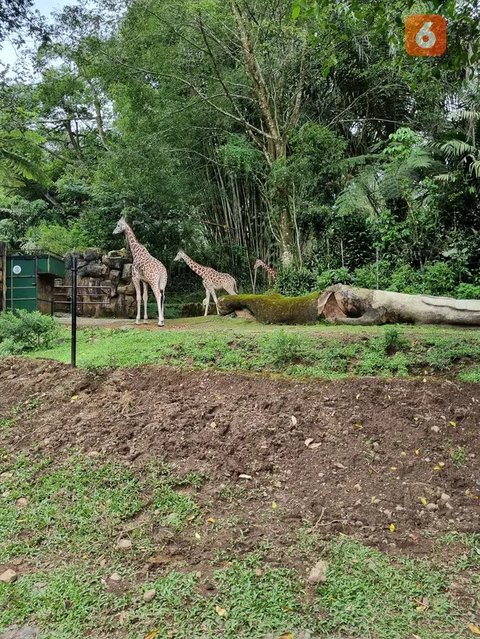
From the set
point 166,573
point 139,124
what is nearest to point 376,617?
point 166,573

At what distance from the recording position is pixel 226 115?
11.2 meters

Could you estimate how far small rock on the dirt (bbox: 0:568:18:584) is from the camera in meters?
2.34

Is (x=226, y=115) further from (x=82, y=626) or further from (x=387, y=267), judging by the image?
(x=82, y=626)

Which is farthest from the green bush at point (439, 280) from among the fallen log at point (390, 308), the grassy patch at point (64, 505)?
the grassy patch at point (64, 505)

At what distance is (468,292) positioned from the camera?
8.36m

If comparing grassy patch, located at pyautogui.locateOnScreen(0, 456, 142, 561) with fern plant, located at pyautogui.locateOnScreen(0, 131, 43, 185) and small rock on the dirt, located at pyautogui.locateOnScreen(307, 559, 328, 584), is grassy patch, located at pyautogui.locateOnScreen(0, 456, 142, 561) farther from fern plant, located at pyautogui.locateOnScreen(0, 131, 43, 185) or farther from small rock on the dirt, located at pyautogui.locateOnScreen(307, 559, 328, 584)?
fern plant, located at pyautogui.locateOnScreen(0, 131, 43, 185)

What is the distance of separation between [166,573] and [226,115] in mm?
10619

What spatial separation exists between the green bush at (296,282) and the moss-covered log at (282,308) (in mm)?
1817

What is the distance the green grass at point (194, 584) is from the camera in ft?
6.69

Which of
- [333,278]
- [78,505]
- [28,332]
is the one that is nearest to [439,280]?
[333,278]

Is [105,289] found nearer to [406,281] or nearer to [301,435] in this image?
[406,281]

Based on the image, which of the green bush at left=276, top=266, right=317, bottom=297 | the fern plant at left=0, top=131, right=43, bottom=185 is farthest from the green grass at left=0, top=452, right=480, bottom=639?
the fern plant at left=0, top=131, right=43, bottom=185

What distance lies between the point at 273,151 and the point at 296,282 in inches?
126

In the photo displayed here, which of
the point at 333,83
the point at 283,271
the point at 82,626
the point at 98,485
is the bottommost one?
the point at 82,626
